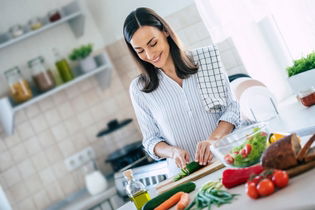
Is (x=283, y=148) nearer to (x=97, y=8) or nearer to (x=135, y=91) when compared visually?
(x=135, y=91)

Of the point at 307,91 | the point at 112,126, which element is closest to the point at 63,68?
the point at 112,126

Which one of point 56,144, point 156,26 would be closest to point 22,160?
point 56,144

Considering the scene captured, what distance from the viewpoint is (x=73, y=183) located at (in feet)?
12.2

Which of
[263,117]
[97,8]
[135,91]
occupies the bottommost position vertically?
[263,117]

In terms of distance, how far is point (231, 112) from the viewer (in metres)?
2.09

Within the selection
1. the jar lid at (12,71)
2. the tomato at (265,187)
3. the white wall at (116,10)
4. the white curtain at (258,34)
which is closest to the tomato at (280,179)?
the tomato at (265,187)

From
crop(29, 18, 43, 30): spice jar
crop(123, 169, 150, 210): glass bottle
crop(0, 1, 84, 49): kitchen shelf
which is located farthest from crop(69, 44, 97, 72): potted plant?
crop(123, 169, 150, 210): glass bottle

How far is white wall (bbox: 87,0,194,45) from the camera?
3600mm

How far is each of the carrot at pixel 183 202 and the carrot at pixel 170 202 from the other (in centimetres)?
2

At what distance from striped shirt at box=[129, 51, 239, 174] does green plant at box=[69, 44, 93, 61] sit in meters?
1.53

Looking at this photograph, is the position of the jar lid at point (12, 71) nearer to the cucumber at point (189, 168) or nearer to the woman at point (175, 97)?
the woman at point (175, 97)

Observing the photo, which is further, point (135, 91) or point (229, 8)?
point (229, 8)

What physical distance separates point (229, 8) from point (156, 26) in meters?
1.38

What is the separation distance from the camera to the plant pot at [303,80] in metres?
2.47
